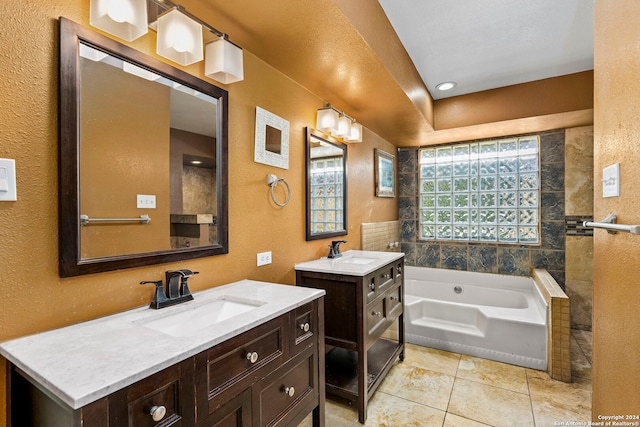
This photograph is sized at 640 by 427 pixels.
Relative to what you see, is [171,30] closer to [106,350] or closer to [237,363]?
[106,350]

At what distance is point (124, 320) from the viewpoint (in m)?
1.10

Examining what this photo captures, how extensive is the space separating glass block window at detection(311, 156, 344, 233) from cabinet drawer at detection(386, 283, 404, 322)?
70 cm

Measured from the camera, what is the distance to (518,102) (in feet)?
9.80

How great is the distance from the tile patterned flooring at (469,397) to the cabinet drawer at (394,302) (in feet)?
1.53

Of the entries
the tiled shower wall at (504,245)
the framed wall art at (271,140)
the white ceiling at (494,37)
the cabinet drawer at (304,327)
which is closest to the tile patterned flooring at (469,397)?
the cabinet drawer at (304,327)

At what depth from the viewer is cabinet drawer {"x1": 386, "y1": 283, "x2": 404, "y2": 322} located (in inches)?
90.9

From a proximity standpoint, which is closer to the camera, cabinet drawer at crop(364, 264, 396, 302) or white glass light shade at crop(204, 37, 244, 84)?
white glass light shade at crop(204, 37, 244, 84)

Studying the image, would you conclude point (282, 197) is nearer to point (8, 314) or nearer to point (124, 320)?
point (124, 320)

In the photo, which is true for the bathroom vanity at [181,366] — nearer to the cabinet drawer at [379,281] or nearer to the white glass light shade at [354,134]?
the cabinet drawer at [379,281]

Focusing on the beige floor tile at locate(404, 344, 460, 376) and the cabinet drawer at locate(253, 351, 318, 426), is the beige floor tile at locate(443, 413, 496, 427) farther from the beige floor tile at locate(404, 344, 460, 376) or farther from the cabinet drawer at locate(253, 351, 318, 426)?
the cabinet drawer at locate(253, 351, 318, 426)

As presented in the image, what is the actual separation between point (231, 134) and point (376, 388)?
195 cm

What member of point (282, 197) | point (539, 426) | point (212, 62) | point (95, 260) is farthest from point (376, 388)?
point (212, 62)

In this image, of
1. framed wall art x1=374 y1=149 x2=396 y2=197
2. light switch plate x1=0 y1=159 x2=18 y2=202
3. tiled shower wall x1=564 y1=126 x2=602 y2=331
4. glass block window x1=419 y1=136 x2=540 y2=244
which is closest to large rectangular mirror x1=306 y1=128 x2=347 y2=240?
framed wall art x1=374 y1=149 x2=396 y2=197

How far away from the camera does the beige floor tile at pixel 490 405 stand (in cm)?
187
